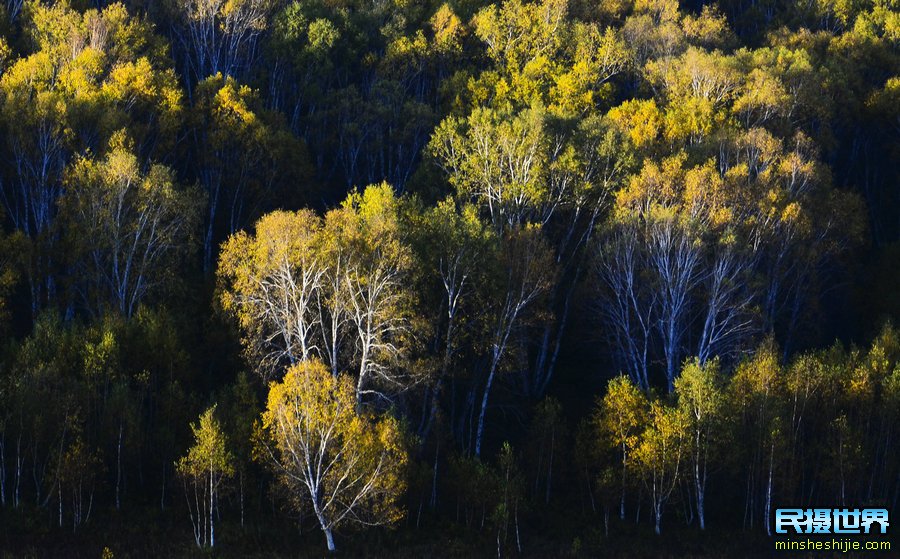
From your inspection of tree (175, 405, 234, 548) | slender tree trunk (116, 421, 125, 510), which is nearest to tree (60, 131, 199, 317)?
slender tree trunk (116, 421, 125, 510)

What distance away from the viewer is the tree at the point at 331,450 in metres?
46.8

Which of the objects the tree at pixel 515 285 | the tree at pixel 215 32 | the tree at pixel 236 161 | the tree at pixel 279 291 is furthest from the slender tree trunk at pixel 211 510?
the tree at pixel 215 32

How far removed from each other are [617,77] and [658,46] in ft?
21.2

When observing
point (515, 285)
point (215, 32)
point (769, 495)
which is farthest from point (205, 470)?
point (215, 32)

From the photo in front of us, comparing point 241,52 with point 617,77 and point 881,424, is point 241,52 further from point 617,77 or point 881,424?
point 881,424

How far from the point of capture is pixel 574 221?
6494 cm

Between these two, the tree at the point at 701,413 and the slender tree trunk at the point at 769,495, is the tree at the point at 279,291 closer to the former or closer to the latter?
the tree at the point at 701,413

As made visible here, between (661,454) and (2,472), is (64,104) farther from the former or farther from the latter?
(661,454)

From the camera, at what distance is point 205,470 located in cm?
4772

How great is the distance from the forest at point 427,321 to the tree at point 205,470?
0.69 feet

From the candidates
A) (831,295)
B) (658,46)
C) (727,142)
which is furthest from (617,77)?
(831,295)

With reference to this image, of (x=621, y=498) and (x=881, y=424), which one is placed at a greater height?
(x=881, y=424)

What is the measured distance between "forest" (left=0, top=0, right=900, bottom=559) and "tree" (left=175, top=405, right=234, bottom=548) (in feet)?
0.69

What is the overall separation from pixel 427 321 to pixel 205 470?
1431 cm
